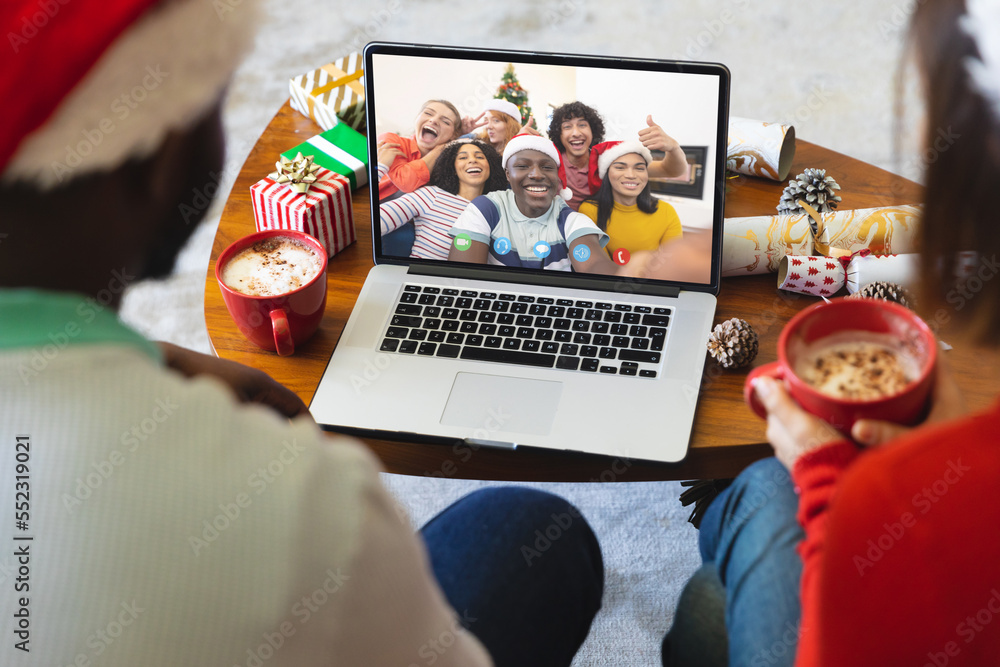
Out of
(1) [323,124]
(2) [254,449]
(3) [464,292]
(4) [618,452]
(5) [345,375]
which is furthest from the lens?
(1) [323,124]

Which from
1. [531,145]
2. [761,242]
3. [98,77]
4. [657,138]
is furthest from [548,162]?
[98,77]

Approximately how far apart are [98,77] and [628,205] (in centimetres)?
75

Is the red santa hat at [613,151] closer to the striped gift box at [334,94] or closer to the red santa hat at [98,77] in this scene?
the striped gift box at [334,94]

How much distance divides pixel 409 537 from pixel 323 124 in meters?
1.03

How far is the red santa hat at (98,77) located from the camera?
48cm

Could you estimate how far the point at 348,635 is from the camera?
21.0 inches

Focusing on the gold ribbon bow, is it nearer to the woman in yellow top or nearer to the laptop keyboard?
the laptop keyboard

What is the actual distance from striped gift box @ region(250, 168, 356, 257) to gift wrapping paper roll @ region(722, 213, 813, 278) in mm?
509

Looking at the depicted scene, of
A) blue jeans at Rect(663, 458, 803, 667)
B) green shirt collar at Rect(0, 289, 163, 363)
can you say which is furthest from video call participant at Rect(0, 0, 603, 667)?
blue jeans at Rect(663, 458, 803, 667)

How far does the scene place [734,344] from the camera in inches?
41.4

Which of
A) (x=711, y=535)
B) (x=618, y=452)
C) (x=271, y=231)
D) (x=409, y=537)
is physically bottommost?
(x=711, y=535)

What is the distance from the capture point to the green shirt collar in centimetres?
52

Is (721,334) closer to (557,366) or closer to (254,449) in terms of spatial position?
(557,366)

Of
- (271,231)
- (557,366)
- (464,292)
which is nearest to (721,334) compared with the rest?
(557,366)
